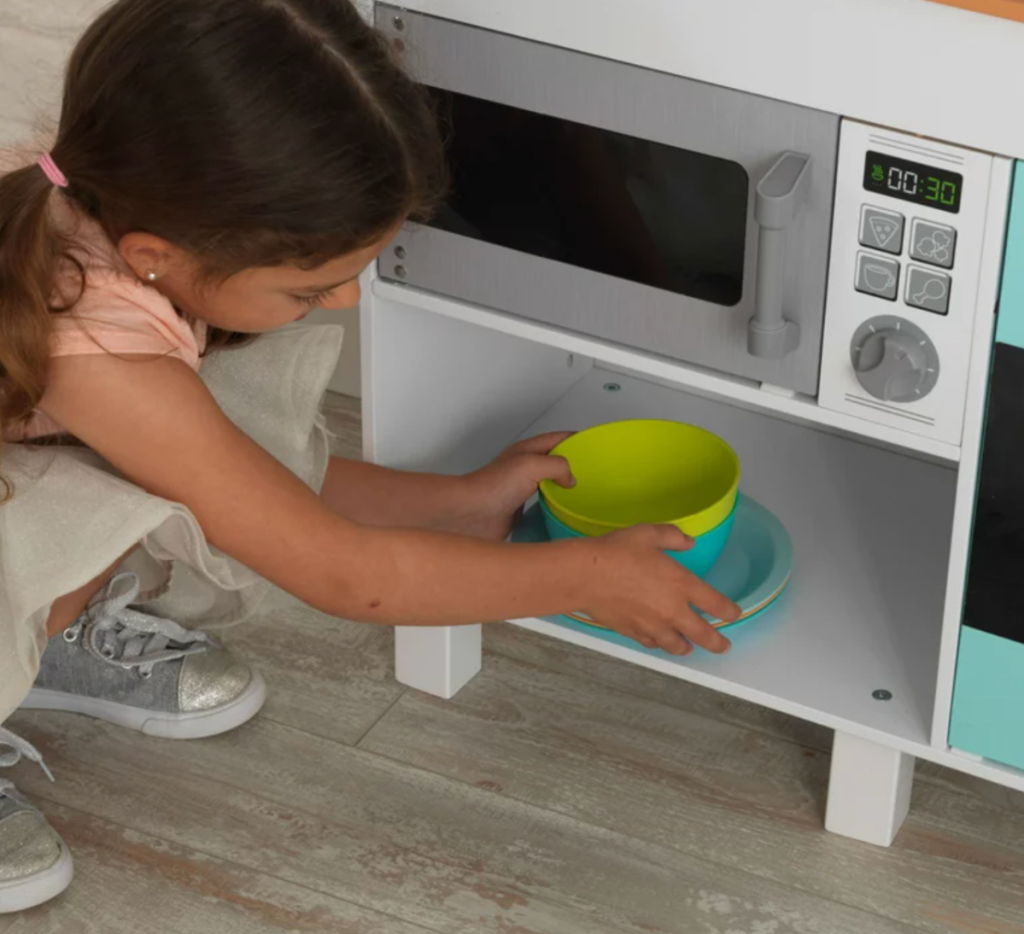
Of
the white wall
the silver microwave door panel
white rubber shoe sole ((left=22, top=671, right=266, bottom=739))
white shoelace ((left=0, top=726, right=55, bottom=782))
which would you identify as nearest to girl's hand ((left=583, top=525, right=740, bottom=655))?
the silver microwave door panel

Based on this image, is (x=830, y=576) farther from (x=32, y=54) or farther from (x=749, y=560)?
(x=32, y=54)

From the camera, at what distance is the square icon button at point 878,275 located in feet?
3.68

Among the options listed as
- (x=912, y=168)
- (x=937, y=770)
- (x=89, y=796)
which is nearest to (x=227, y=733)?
(x=89, y=796)

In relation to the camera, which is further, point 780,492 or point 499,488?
point 780,492

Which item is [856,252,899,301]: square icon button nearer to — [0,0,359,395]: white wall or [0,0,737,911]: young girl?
[0,0,737,911]: young girl

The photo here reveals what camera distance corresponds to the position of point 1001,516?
45.8 inches

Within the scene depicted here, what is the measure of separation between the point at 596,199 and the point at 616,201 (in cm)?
2

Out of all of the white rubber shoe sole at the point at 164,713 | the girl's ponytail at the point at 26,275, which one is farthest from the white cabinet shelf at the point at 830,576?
the girl's ponytail at the point at 26,275

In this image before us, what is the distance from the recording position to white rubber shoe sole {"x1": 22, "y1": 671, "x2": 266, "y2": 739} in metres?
1.48

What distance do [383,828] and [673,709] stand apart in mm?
286

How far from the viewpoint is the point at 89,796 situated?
143 cm

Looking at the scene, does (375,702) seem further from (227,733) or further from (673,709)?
(673,709)

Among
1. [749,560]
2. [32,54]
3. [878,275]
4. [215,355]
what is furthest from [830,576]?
[32,54]

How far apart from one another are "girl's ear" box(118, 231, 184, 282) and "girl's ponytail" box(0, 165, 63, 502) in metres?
0.05
